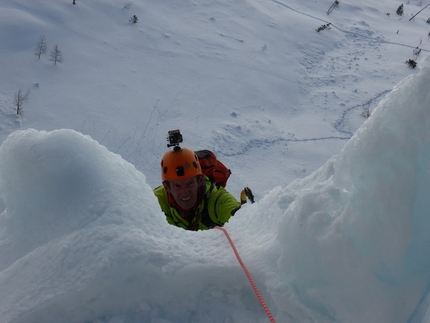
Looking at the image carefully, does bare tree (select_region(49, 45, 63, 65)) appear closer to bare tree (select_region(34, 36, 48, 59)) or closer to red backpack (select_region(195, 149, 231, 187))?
bare tree (select_region(34, 36, 48, 59))

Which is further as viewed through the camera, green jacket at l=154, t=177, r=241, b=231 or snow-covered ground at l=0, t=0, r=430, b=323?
green jacket at l=154, t=177, r=241, b=231

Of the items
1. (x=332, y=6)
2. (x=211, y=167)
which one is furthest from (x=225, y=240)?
(x=332, y=6)

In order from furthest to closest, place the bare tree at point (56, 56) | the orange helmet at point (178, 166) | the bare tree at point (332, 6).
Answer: the bare tree at point (332, 6), the bare tree at point (56, 56), the orange helmet at point (178, 166)

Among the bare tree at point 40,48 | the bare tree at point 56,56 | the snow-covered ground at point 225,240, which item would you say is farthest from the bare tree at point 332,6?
the snow-covered ground at point 225,240

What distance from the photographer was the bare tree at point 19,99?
16.0ft

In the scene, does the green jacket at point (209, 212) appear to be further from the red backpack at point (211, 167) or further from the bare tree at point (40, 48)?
the bare tree at point (40, 48)

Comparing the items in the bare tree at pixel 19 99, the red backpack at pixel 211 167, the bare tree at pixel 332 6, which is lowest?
the bare tree at pixel 19 99

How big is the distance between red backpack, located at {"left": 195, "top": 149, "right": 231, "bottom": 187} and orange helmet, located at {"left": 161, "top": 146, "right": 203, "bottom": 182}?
19.1 inches

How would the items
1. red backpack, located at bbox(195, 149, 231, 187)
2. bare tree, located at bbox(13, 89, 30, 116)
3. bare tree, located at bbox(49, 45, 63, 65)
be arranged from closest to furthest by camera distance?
red backpack, located at bbox(195, 149, 231, 187), bare tree, located at bbox(13, 89, 30, 116), bare tree, located at bbox(49, 45, 63, 65)

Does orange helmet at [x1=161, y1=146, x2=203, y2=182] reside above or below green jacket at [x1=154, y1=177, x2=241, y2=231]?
above

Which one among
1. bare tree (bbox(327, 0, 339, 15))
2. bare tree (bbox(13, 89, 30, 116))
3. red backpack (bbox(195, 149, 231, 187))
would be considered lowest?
bare tree (bbox(13, 89, 30, 116))

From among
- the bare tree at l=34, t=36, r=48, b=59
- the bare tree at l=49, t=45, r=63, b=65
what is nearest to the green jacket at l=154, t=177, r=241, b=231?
the bare tree at l=49, t=45, r=63, b=65

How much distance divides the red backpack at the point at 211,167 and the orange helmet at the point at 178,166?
1.59 ft

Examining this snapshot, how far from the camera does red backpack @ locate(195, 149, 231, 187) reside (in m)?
3.60
